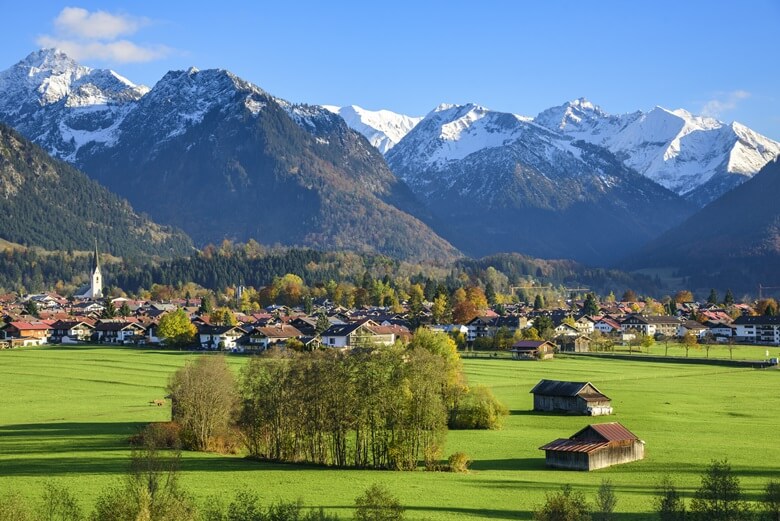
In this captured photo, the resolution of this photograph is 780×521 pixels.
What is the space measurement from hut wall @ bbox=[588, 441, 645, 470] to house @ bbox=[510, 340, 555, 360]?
7018cm

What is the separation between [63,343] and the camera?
15050cm

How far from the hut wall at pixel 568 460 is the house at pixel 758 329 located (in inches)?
4481

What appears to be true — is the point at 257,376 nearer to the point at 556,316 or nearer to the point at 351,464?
the point at 351,464

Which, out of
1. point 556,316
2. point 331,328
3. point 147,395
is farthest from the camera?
point 556,316

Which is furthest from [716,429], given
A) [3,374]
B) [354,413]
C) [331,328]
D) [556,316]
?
[556,316]

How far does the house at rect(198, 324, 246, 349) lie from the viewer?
14062cm

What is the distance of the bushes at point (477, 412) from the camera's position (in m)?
69.8

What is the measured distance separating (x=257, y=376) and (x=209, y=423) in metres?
3.66

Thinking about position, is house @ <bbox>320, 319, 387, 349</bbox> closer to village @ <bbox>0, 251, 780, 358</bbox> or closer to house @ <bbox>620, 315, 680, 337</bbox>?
village @ <bbox>0, 251, 780, 358</bbox>

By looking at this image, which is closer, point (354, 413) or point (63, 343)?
point (354, 413)

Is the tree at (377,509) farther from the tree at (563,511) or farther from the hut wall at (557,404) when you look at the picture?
the hut wall at (557,404)

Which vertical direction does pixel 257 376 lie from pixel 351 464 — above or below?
above

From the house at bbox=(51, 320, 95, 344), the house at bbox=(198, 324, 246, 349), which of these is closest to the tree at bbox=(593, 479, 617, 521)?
the house at bbox=(198, 324, 246, 349)

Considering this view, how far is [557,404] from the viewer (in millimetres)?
79500
